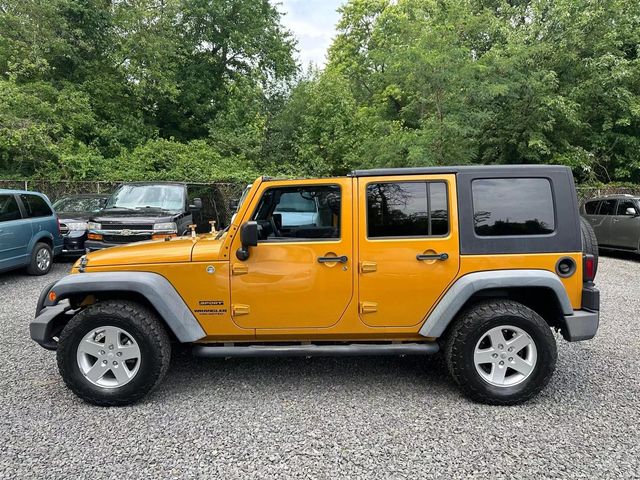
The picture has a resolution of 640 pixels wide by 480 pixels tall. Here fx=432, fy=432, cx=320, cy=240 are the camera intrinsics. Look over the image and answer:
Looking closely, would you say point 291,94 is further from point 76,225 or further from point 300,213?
point 300,213

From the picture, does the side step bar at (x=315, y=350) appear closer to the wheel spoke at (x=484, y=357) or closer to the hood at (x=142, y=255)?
the wheel spoke at (x=484, y=357)

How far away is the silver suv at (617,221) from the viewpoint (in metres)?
9.98

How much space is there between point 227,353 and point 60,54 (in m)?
18.9

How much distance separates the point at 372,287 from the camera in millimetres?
3334

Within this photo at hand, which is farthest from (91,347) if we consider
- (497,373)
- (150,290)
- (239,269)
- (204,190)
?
(204,190)

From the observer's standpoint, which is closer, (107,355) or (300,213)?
(107,355)

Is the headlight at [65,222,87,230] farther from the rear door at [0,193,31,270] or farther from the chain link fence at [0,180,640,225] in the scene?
the chain link fence at [0,180,640,225]

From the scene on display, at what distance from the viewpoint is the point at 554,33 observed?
1617cm

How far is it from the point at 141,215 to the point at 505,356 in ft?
23.7

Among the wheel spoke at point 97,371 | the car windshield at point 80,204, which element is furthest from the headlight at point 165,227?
the wheel spoke at point 97,371

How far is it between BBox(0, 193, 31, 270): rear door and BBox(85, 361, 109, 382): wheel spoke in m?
5.29

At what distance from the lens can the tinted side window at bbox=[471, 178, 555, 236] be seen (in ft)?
11.0

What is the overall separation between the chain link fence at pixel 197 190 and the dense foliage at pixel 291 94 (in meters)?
0.70

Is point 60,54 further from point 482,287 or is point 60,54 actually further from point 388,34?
point 482,287
